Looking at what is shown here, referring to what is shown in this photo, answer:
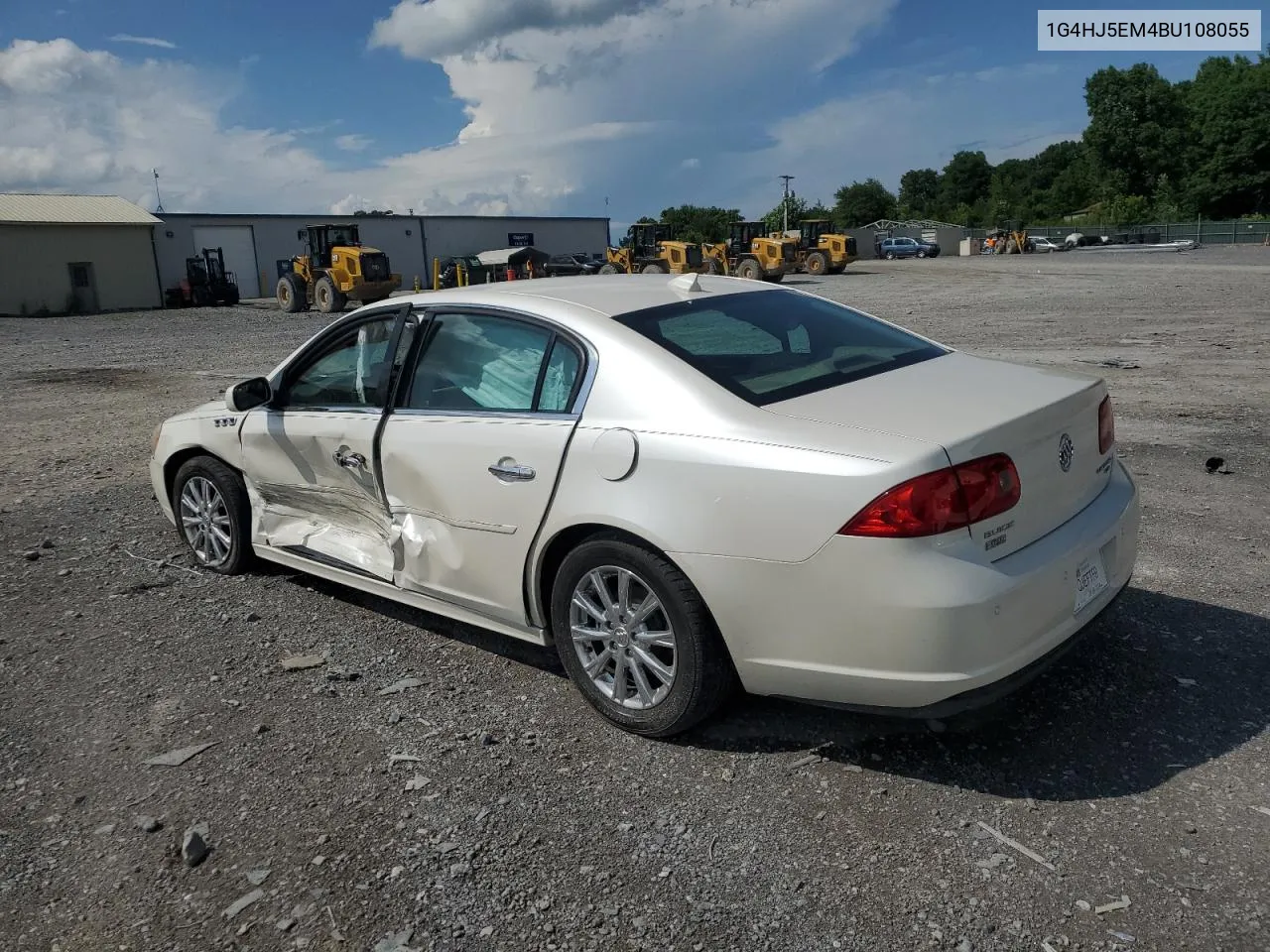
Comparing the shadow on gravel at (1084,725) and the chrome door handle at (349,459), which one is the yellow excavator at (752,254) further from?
the shadow on gravel at (1084,725)

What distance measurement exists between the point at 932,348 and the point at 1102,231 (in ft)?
249

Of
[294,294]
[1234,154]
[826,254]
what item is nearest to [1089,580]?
[294,294]

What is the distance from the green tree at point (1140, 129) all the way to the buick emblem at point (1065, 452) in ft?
341

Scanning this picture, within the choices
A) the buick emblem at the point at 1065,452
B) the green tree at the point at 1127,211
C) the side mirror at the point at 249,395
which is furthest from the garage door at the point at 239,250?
the green tree at the point at 1127,211

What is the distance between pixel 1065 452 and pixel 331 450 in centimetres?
291

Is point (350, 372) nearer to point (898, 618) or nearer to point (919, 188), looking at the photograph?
point (898, 618)

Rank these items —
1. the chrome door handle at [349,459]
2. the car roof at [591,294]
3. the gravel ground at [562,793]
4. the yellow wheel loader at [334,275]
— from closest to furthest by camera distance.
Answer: the gravel ground at [562,793], the car roof at [591,294], the chrome door handle at [349,459], the yellow wheel loader at [334,275]

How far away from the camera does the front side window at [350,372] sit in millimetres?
4297

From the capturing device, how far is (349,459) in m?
4.28

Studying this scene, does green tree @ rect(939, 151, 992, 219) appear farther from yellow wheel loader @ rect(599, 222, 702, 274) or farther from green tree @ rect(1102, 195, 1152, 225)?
yellow wheel loader @ rect(599, 222, 702, 274)

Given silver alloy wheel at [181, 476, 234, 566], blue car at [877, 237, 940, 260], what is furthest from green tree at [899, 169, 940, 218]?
silver alloy wheel at [181, 476, 234, 566]

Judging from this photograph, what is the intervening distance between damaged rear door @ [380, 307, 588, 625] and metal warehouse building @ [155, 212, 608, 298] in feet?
133

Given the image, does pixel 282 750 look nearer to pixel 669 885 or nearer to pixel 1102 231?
pixel 669 885

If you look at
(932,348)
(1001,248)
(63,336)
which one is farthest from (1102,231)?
(932,348)
